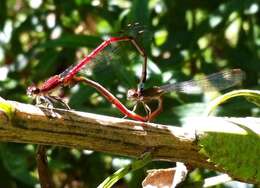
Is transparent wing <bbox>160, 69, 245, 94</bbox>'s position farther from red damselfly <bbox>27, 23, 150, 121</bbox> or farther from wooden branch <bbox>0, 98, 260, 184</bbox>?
wooden branch <bbox>0, 98, 260, 184</bbox>

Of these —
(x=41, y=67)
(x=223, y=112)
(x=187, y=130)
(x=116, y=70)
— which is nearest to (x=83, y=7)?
(x=41, y=67)

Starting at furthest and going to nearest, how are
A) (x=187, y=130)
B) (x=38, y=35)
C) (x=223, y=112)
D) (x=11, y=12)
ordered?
(x=11, y=12), (x=38, y=35), (x=223, y=112), (x=187, y=130)

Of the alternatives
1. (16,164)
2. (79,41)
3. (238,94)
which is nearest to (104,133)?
(238,94)

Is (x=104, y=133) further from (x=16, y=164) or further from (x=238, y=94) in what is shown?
(x=16, y=164)

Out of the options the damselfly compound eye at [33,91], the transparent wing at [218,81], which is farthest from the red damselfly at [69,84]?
the transparent wing at [218,81]

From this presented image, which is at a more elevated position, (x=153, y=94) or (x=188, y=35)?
(x=188, y=35)

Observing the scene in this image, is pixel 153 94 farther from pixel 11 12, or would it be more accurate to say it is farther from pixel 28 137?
pixel 11 12

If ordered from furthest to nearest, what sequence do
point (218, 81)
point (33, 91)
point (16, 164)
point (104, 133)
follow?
point (16, 164) → point (218, 81) → point (33, 91) → point (104, 133)
